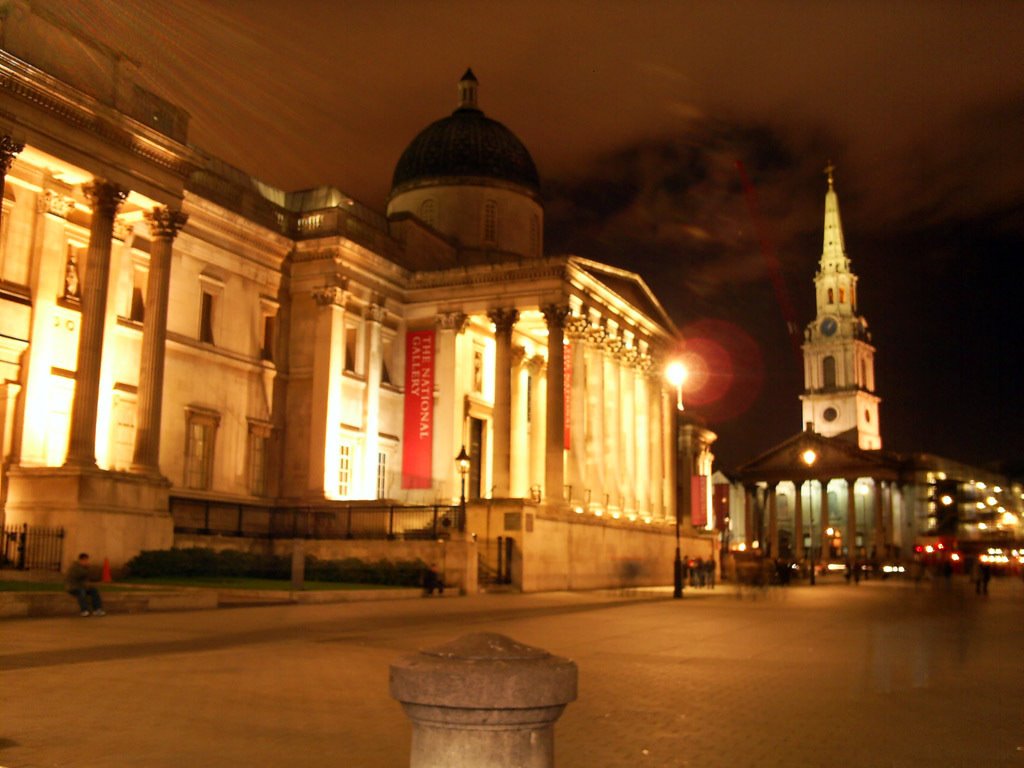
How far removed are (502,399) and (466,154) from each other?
17.2m

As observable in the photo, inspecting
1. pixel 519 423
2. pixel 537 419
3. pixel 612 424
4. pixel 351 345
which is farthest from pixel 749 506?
pixel 351 345

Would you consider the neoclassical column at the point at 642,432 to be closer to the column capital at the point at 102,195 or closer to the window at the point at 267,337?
the window at the point at 267,337

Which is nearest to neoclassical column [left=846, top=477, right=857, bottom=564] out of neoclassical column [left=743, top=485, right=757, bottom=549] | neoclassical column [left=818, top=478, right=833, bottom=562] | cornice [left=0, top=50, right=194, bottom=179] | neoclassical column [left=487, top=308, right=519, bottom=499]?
neoclassical column [left=818, top=478, right=833, bottom=562]

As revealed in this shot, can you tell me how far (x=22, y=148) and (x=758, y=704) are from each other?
79.3 feet

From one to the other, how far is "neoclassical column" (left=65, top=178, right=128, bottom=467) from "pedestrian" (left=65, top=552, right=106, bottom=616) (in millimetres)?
8248

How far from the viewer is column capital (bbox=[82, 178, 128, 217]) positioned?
29.0m

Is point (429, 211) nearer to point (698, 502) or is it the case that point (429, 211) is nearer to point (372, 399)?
point (372, 399)

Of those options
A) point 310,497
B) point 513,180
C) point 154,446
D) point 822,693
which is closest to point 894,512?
point 513,180

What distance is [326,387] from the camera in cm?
3984

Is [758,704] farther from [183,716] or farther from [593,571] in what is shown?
[593,571]

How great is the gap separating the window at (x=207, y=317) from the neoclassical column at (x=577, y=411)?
1539cm

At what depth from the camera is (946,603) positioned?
36062 millimetres

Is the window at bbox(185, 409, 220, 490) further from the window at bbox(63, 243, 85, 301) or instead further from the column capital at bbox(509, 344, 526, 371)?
the column capital at bbox(509, 344, 526, 371)

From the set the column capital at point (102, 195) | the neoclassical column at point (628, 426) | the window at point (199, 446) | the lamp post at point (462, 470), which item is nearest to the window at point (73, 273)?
the column capital at point (102, 195)
